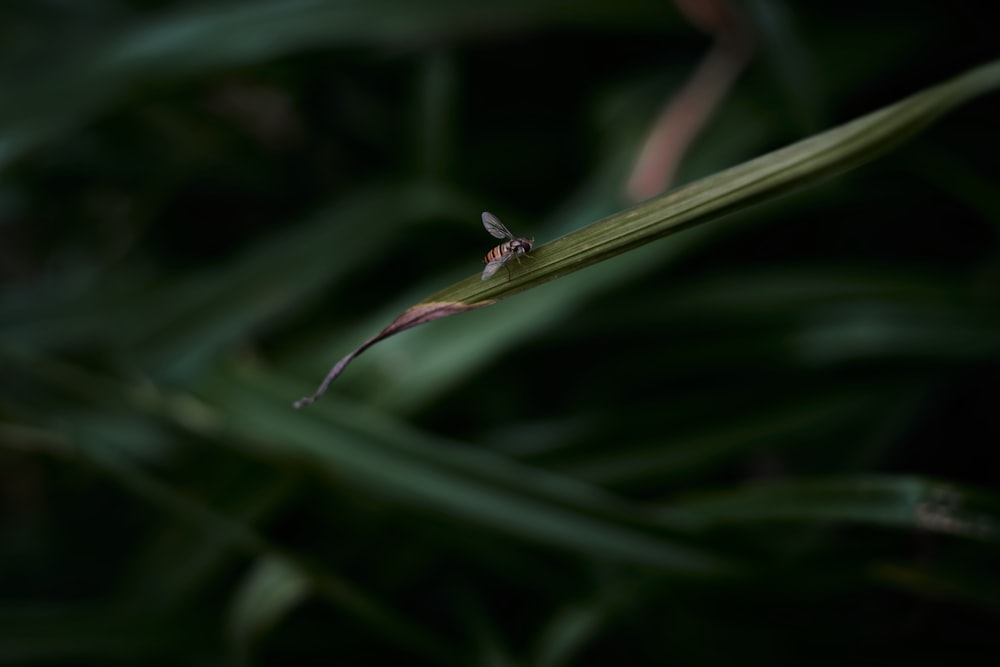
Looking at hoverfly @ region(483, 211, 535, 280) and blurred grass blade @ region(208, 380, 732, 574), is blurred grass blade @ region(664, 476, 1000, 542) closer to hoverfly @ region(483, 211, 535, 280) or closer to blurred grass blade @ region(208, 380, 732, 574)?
blurred grass blade @ region(208, 380, 732, 574)

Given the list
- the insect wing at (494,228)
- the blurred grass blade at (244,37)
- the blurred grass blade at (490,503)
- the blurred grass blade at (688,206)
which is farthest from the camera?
the blurred grass blade at (244,37)

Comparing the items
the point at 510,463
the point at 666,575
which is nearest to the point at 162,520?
the point at 510,463

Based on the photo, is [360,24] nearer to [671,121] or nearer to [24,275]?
[671,121]

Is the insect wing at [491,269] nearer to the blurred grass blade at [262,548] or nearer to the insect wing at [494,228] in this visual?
the insect wing at [494,228]

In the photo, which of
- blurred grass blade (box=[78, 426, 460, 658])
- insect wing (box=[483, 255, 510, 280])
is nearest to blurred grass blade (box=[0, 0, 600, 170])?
blurred grass blade (box=[78, 426, 460, 658])

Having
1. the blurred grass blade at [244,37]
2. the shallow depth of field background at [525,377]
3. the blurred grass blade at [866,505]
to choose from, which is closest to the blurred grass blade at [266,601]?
the shallow depth of field background at [525,377]

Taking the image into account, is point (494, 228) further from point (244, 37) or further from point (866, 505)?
point (244, 37)
